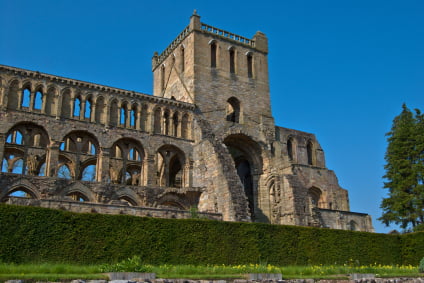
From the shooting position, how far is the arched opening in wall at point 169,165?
32656 millimetres

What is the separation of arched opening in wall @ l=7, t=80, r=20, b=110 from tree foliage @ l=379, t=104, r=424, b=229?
28.4m

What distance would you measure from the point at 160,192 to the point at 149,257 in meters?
10.4

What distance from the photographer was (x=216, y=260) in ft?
66.2

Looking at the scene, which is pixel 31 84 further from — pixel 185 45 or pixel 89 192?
pixel 185 45

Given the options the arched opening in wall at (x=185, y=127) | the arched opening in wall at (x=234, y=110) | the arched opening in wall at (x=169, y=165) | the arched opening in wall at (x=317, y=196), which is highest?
the arched opening in wall at (x=234, y=110)

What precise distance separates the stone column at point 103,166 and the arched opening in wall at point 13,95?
5.84 metres

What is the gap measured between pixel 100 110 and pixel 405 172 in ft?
79.1

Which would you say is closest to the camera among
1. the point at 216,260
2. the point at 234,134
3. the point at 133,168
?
the point at 216,260

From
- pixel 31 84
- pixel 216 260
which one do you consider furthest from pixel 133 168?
pixel 216 260

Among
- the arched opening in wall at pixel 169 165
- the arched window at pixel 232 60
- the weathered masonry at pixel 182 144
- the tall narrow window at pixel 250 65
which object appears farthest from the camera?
the tall narrow window at pixel 250 65

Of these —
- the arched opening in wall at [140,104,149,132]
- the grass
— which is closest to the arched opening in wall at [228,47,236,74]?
the arched opening in wall at [140,104,149,132]

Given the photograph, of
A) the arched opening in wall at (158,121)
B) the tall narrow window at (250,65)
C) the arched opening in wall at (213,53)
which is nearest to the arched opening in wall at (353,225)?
the tall narrow window at (250,65)

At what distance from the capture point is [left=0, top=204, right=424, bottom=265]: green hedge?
16.8 m

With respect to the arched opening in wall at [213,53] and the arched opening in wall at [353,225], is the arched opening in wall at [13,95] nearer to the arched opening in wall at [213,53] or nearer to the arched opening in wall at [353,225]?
the arched opening in wall at [213,53]
